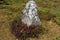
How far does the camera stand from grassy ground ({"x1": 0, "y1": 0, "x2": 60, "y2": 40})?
7761mm

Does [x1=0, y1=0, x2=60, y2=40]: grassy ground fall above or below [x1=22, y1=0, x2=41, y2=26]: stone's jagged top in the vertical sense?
below

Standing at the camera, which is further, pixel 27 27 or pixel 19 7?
pixel 19 7

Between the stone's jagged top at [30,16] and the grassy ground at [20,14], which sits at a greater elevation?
the stone's jagged top at [30,16]

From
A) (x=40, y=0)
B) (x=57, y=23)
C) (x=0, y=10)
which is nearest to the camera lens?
(x=57, y=23)

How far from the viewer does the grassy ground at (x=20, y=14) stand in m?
7.76

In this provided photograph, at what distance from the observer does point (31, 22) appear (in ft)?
25.4

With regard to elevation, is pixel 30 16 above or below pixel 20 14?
above

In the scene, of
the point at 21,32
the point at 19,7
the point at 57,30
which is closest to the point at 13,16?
the point at 19,7

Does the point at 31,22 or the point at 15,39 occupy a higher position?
the point at 31,22

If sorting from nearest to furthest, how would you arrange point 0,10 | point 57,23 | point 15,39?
point 15,39 → point 57,23 → point 0,10

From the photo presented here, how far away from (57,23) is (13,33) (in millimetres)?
1852

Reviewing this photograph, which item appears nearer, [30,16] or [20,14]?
[30,16]

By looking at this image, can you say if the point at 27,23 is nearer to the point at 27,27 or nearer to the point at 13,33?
the point at 27,27

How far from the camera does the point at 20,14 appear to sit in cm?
879
